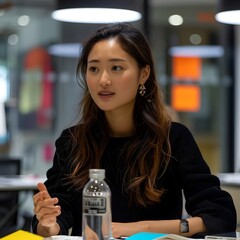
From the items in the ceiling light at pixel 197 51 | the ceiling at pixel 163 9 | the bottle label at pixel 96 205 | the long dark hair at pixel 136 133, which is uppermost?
the ceiling at pixel 163 9

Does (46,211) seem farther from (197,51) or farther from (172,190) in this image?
(197,51)

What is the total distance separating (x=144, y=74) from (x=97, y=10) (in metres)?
2.47

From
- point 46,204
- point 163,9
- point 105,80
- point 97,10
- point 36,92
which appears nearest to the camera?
point 46,204

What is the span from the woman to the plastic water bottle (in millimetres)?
441

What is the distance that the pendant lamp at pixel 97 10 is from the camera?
4.65 m

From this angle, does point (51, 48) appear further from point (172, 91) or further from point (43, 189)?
point (43, 189)

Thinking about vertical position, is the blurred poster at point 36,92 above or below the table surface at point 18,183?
above

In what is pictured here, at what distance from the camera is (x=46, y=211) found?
6.82ft

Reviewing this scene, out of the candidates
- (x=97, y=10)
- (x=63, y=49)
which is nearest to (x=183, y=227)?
(x=97, y=10)

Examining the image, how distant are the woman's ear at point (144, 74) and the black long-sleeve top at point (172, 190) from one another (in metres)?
0.23

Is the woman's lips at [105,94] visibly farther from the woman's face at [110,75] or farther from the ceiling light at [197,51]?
the ceiling light at [197,51]

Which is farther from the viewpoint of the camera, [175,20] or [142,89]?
[175,20]

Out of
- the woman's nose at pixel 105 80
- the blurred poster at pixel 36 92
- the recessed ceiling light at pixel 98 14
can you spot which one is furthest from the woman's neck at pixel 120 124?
the blurred poster at pixel 36 92

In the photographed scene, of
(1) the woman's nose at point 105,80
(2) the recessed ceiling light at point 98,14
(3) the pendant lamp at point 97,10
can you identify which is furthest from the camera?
(2) the recessed ceiling light at point 98,14
